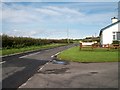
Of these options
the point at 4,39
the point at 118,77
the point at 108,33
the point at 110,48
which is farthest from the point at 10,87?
the point at 4,39

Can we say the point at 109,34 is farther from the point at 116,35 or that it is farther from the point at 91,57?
the point at 91,57

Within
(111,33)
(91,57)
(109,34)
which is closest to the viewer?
(91,57)

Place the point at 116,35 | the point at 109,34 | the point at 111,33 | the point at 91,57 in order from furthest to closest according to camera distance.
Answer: the point at 109,34
the point at 111,33
the point at 116,35
the point at 91,57

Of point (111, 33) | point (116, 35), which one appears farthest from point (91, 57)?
point (111, 33)

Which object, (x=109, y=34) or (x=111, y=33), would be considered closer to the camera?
(x=111, y=33)

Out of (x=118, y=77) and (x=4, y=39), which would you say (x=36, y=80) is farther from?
(x=4, y=39)

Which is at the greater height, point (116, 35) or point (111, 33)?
point (111, 33)

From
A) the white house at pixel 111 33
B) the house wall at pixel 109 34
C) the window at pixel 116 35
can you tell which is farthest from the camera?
the house wall at pixel 109 34

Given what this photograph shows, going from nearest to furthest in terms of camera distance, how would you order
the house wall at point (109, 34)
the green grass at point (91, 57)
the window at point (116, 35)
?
the green grass at point (91, 57), the window at point (116, 35), the house wall at point (109, 34)

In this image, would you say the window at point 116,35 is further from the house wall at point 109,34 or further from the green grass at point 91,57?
the green grass at point 91,57

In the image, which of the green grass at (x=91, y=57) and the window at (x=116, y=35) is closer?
the green grass at (x=91, y=57)

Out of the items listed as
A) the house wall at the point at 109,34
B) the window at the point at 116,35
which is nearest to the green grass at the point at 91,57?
the house wall at the point at 109,34

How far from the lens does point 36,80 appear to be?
11820mm

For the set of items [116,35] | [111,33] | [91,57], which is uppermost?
[111,33]
